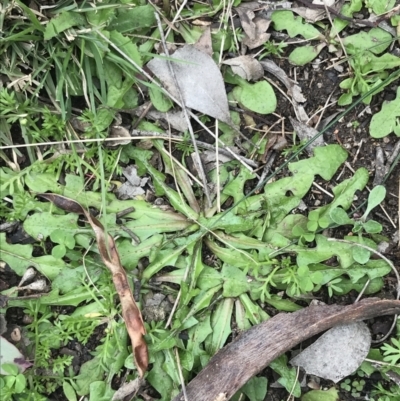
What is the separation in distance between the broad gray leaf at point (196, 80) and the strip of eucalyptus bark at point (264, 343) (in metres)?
0.95

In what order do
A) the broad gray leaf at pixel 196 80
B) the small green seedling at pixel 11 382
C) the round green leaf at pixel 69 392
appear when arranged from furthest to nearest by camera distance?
the broad gray leaf at pixel 196 80 → the round green leaf at pixel 69 392 → the small green seedling at pixel 11 382

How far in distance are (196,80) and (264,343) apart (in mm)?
1208

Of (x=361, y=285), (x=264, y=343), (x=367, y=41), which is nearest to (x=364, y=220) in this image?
(x=361, y=285)

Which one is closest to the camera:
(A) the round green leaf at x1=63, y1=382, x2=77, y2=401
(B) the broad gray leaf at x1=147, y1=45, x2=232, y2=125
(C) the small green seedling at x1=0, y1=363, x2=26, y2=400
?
(C) the small green seedling at x1=0, y1=363, x2=26, y2=400

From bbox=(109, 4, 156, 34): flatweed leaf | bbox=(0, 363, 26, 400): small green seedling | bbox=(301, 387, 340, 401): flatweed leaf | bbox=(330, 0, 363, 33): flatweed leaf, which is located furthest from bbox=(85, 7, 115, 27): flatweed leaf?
bbox=(301, 387, 340, 401): flatweed leaf

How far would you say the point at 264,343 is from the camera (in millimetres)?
2363

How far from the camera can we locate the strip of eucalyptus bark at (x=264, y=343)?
2312 millimetres

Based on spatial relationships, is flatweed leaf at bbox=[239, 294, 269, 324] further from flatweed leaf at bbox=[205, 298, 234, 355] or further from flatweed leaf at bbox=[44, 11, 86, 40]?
flatweed leaf at bbox=[44, 11, 86, 40]

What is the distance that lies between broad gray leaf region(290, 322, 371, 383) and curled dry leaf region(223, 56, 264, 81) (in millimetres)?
1223

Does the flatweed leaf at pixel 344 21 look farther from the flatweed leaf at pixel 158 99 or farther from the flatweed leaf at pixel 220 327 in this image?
the flatweed leaf at pixel 220 327

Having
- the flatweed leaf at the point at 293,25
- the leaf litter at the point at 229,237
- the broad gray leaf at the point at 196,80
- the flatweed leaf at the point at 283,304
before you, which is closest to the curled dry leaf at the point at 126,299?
the leaf litter at the point at 229,237

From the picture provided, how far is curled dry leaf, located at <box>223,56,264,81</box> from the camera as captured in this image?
2561 millimetres

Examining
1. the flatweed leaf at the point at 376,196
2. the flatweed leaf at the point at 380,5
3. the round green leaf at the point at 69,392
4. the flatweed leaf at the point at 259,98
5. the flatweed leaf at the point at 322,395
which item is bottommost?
the flatweed leaf at the point at 322,395

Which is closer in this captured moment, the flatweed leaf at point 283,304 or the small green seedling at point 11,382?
the small green seedling at point 11,382
